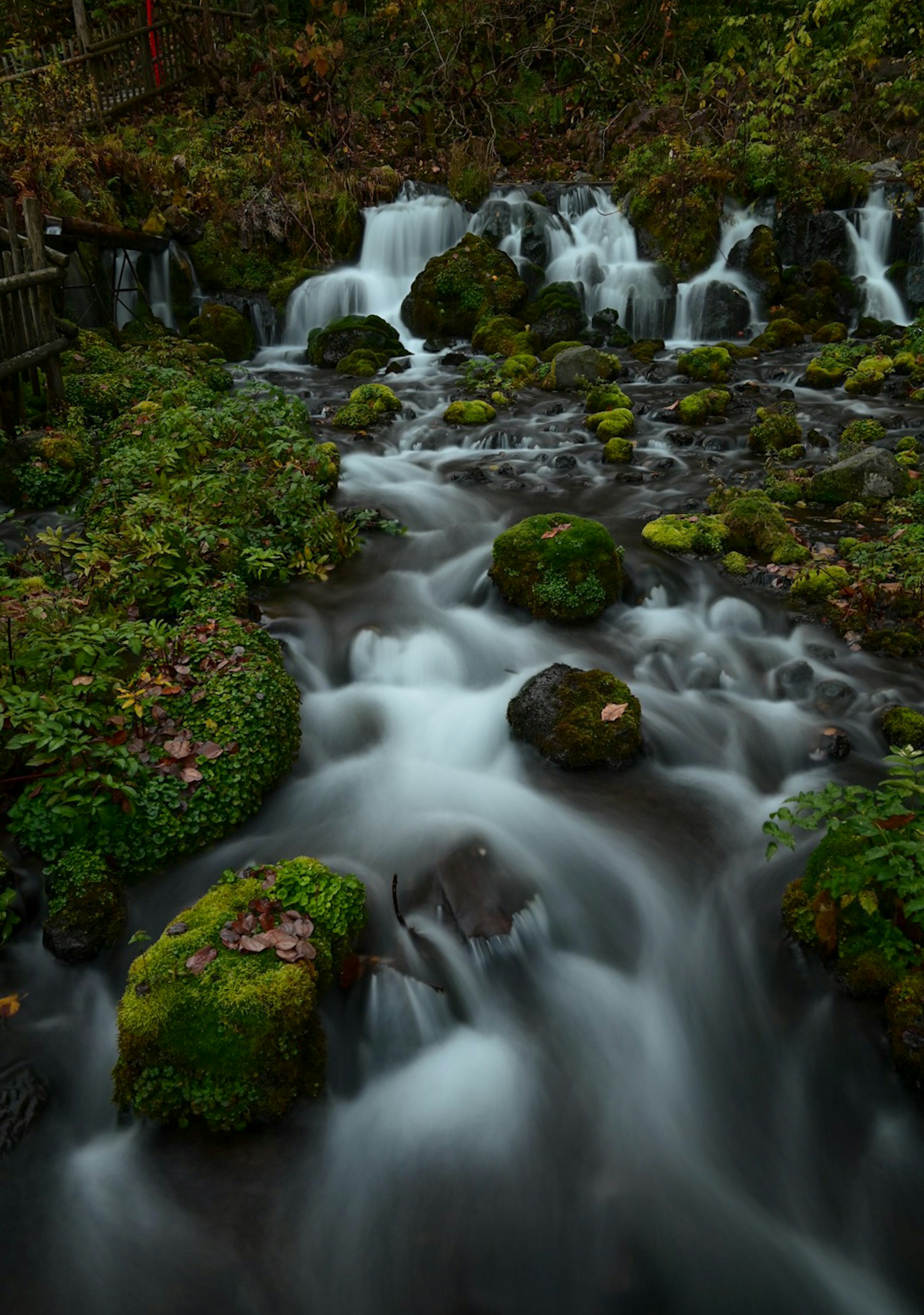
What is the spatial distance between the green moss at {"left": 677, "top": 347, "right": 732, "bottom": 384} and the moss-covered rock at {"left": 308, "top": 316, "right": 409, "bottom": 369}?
5.16 meters

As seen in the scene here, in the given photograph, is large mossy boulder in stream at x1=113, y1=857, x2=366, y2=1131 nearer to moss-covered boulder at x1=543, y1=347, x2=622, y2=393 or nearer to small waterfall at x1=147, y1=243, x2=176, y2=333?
moss-covered boulder at x1=543, y1=347, x2=622, y2=393

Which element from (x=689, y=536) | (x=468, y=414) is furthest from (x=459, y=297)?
(x=689, y=536)

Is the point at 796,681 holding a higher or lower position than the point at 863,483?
lower

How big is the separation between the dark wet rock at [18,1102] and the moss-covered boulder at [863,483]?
Answer: 876cm

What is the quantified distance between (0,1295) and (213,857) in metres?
2.08

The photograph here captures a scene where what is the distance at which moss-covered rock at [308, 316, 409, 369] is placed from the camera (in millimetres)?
14969

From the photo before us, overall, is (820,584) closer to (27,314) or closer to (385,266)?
(27,314)

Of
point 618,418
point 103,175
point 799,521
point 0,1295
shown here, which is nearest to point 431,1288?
point 0,1295

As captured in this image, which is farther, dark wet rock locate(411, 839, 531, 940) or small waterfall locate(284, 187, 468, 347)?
small waterfall locate(284, 187, 468, 347)

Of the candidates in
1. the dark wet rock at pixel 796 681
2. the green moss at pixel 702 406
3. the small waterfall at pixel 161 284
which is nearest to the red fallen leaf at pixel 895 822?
the dark wet rock at pixel 796 681

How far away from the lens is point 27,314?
27.2 feet

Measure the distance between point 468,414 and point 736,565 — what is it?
5.53 metres

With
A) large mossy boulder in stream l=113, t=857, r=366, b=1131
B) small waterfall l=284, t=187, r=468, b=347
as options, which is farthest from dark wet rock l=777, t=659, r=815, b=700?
small waterfall l=284, t=187, r=468, b=347

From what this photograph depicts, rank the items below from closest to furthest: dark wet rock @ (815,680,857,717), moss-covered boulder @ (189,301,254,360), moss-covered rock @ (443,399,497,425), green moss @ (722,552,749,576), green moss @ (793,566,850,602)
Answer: dark wet rock @ (815,680,857,717), green moss @ (793,566,850,602), green moss @ (722,552,749,576), moss-covered rock @ (443,399,497,425), moss-covered boulder @ (189,301,254,360)
